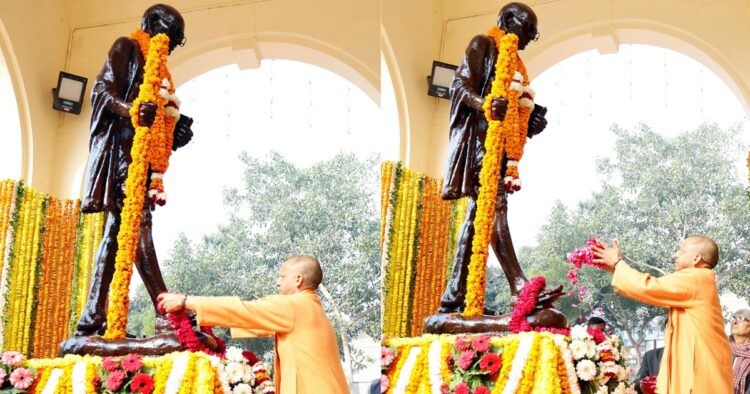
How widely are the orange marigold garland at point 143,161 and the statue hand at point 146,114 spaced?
19 millimetres

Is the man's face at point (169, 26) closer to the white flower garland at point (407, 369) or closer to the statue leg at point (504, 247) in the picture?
the statue leg at point (504, 247)

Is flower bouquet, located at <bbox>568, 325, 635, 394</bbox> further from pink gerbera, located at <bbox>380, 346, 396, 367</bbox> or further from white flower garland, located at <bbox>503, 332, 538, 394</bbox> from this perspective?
pink gerbera, located at <bbox>380, 346, 396, 367</bbox>

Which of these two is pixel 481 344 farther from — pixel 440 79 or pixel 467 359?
pixel 440 79

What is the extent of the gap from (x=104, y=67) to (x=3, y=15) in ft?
1.98

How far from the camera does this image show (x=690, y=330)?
4992 mm

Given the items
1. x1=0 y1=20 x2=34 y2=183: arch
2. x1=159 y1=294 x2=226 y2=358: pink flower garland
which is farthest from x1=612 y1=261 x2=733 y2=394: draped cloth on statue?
x1=0 y1=20 x2=34 y2=183: arch

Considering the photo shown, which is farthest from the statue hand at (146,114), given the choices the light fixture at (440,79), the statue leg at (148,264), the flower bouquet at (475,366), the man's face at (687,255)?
the man's face at (687,255)

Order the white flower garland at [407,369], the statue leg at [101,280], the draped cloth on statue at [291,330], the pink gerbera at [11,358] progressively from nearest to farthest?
the draped cloth on statue at [291,330] → the pink gerbera at [11,358] → the statue leg at [101,280] → the white flower garland at [407,369]

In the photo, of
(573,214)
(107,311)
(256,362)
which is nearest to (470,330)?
(256,362)

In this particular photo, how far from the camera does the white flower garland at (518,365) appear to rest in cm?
468

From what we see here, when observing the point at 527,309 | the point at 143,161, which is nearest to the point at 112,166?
the point at 143,161

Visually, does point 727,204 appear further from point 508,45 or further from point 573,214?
point 508,45

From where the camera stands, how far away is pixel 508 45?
5199 mm

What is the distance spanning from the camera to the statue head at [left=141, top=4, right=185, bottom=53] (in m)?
5.07
